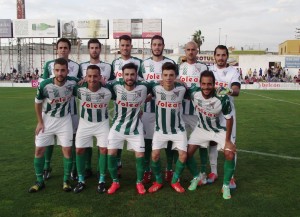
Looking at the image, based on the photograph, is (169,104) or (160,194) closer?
(160,194)

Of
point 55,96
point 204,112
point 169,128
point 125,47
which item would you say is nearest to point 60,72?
point 55,96

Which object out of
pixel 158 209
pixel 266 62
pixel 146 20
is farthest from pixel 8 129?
pixel 266 62

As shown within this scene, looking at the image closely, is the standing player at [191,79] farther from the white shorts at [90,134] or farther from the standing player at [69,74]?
the standing player at [69,74]

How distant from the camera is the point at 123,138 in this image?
484cm

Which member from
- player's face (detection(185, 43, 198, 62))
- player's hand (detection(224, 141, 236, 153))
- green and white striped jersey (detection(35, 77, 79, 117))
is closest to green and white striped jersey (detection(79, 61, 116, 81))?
green and white striped jersey (detection(35, 77, 79, 117))

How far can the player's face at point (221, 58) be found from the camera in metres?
4.97

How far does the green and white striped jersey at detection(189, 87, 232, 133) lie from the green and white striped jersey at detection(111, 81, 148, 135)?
75 cm

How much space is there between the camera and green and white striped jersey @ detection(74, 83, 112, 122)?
4.83 m

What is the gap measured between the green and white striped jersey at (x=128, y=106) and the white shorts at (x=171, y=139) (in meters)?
0.30

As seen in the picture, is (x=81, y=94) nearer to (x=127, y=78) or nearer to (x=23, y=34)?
(x=127, y=78)

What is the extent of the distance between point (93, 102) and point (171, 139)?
1.25 m

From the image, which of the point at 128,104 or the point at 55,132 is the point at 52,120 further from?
the point at 128,104

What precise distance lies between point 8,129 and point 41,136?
531cm

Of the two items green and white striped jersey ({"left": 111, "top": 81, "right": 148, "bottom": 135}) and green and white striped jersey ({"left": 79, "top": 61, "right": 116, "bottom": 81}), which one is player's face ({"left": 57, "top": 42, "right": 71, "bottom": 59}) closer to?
green and white striped jersey ({"left": 79, "top": 61, "right": 116, "bottom": 81})
